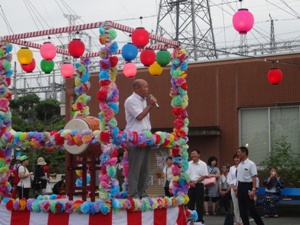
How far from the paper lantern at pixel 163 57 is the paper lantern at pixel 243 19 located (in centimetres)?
164

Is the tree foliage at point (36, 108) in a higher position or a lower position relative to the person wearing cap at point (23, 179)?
higher

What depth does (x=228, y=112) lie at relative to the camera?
67.1ft

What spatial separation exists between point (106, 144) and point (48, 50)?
3.33m

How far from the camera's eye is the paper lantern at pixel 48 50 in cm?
1096

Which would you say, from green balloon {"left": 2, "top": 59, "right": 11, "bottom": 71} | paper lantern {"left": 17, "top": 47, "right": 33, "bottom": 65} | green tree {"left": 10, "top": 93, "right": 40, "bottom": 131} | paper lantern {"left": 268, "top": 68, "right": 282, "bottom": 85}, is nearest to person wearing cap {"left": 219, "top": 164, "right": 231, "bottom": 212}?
paper lantern {"left": 268, "top": 68, "right": 282, "bottom": 85}

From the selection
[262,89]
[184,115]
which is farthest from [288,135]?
[184,115]

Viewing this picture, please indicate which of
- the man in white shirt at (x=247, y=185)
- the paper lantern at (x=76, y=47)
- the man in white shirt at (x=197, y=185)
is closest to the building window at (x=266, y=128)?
the man in white shirt at (x=197, y=185)

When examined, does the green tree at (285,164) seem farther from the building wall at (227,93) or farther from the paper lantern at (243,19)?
the paper lantern at (243,19)

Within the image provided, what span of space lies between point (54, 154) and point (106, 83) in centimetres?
2366

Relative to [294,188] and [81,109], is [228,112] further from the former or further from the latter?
[81,109]

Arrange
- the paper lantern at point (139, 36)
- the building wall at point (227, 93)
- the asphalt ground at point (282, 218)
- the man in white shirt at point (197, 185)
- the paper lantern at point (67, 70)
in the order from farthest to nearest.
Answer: the building wall at point (227, 93), the asphalt ground at point (282, 218), the man in white shirt at point (197, 185), the paper lantern at point (67, 70), the paper lantern at point (139, 36)

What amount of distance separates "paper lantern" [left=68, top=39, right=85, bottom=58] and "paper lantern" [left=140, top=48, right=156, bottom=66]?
112 cm

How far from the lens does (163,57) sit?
10461 millimetres

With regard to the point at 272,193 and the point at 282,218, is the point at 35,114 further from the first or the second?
the point at 282,218
